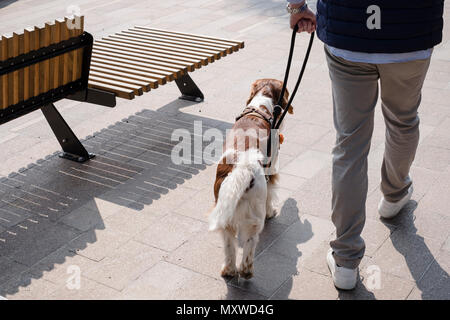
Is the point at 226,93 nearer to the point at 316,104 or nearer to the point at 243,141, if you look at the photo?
the point at 316,104

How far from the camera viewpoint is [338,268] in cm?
363

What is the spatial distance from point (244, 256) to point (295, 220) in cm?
87

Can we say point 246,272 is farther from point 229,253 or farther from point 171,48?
point 171,48

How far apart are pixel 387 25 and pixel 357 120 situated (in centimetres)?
55

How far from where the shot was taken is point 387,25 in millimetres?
3105

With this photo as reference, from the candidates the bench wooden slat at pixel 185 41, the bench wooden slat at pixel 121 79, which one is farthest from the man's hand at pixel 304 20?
the bench wooden slat at pixel 185 41

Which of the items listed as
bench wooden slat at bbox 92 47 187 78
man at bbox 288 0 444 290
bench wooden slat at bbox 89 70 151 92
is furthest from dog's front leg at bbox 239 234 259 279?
bench wooden slat at bbox 92 47 187 78

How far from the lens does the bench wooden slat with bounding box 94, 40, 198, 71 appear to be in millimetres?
5887

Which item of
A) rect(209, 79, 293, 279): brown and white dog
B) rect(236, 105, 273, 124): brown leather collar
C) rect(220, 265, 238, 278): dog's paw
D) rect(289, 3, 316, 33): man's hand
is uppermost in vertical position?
rect(289, 3, 316, 33): man's hand

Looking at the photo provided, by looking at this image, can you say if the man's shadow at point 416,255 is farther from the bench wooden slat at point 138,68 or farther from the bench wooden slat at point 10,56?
the bench wooden slat at point 10,56

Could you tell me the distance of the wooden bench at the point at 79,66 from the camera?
4.77 meters

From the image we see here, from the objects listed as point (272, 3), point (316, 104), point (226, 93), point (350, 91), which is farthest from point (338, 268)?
point (272, 3)

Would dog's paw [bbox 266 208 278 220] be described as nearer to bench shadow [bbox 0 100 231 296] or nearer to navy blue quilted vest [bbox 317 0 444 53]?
bench shadow [bbox 0 100 231 296]

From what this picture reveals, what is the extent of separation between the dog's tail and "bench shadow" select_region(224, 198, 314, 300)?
0.46 m
